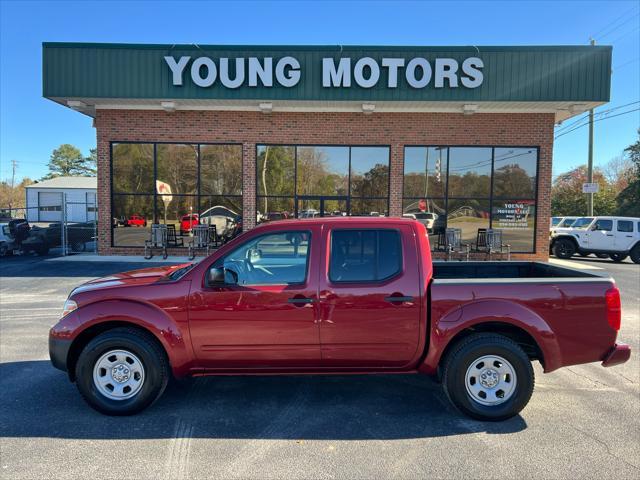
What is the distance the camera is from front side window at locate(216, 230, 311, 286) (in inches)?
152

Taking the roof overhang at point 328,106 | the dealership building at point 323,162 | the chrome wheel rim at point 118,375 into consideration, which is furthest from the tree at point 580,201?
the chrome wheel rim at point 118,375

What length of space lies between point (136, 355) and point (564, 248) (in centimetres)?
1891

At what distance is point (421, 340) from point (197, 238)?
12.4m

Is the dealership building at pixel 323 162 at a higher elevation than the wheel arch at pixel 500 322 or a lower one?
higher

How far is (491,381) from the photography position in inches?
149

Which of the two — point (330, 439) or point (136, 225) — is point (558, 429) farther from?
point (136, 225)

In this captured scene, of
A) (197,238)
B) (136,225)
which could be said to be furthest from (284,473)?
(136,225)

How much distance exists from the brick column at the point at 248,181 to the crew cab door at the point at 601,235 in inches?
545

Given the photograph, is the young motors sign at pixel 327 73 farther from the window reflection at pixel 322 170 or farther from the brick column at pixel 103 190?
the window reflection at pixel 322 170

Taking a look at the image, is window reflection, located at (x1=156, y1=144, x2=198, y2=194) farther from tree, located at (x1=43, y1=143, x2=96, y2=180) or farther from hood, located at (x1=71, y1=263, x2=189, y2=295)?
tree, located at (x1=43, y1=143, x2=96, y2=180)

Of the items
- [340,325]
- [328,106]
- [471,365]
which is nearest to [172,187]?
[328,106]

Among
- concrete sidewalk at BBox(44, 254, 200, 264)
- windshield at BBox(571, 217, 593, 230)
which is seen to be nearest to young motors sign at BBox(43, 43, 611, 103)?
concrete sidewalk at BBox(44, 254, 200, 264)

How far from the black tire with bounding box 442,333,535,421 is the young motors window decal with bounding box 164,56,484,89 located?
1103cm

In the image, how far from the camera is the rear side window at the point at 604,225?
58.6ft
